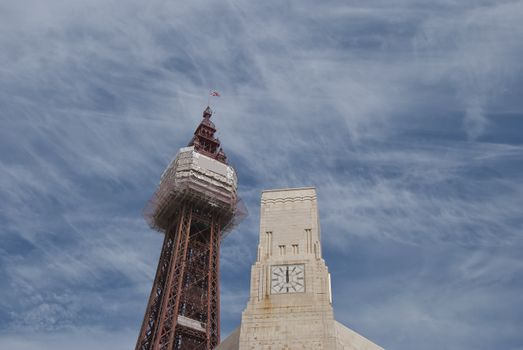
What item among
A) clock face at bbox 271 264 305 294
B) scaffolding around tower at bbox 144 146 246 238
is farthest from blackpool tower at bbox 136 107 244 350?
clock face at bbox 271 264 305 294

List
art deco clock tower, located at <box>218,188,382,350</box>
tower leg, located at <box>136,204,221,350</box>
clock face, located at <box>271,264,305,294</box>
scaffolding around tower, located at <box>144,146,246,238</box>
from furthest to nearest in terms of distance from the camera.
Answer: scaffolding around tower, located at <box>144,146,246,238</box>
tower leg, located at <box>136,204,221,350</box>
clock face, located at <box>271,264,305,294</box>
art deco clock tower, located at <box>218,188,382,350</box>

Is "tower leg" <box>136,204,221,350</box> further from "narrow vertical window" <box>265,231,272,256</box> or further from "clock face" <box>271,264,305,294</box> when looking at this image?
"clock face" <box>271,264,305,294</box>

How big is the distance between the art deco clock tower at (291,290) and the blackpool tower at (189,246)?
45.0 meters

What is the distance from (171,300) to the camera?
88.6 meters

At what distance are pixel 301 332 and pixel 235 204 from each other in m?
64.3

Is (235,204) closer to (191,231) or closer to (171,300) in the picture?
(191,231)

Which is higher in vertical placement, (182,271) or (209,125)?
(209,125)

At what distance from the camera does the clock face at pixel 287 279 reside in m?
39.5

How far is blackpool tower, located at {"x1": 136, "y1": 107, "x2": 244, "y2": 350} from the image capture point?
3401 inches

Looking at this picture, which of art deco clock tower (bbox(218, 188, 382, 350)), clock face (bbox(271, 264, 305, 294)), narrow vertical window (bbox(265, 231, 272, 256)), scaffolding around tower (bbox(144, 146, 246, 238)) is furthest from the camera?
scaffolding around tower (bbox(144, 146, 246, 238))

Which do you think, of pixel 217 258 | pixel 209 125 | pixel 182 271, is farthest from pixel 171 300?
pixel 209 125

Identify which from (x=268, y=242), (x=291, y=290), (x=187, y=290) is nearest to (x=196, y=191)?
→ (x=187, y=290)

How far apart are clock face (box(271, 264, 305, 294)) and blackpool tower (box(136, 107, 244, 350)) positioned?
47103 mm

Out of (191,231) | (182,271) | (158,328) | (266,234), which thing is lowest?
(266,234)
